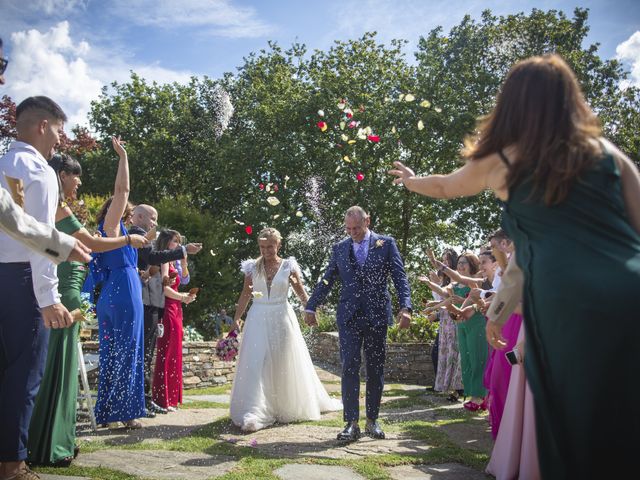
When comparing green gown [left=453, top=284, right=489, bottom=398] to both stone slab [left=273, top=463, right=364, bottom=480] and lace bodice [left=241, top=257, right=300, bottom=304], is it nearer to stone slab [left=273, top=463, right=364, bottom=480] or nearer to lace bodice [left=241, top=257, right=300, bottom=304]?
→ lace bodice [left=241, top=257, right=300, bottom=304]

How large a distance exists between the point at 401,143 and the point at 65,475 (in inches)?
796

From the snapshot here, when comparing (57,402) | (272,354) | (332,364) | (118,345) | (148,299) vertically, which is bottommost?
(332,364)

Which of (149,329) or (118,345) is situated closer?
(118,345)

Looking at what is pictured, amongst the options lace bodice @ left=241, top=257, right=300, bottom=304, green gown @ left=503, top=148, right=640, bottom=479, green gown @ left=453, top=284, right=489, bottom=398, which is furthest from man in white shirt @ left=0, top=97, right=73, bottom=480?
green gown @ left=453, top=284, right=489, bottom=398

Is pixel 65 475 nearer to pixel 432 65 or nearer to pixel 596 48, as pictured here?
pixel 432 65

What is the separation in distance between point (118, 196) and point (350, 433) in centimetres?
312

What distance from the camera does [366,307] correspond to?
6004 mm

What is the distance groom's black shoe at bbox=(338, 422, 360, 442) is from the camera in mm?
5648

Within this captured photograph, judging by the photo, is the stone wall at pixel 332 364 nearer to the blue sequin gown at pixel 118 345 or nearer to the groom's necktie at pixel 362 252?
the blue sequin gown at pixel 118 345

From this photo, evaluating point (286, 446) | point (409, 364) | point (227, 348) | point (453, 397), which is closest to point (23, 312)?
point (286, 446)

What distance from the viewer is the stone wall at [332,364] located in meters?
11.2

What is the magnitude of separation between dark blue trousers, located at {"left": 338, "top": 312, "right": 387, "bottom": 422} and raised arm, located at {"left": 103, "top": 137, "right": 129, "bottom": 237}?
2.46 metres

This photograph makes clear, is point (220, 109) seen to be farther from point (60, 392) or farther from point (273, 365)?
point (60, 392)

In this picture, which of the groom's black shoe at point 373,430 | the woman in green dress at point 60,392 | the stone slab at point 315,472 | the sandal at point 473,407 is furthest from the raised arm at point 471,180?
the sandal at point 473,407
